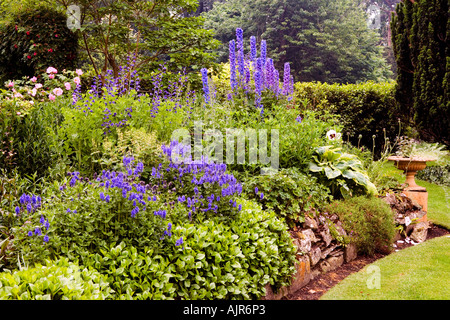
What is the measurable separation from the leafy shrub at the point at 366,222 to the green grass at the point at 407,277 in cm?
22

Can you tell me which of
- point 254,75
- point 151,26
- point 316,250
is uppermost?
point 151,26

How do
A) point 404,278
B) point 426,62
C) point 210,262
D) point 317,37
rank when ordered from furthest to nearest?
1. point 317,37
2. point 426,62
3. point 404,278
4. point 210,262

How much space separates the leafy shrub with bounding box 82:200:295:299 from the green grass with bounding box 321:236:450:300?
0.65m

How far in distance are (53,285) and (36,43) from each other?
8.17 meters

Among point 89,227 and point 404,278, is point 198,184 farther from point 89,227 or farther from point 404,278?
point 404,278

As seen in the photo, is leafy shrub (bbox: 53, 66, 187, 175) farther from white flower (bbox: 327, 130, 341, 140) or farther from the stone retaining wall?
white flower (bbox: 327, 130, 341, 140)

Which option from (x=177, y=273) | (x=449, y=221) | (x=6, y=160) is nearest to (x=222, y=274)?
(x=177, y=273)

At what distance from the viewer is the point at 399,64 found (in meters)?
7.79

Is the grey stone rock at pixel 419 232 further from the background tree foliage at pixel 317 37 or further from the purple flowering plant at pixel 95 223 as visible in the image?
the background tree foliage at pixel 317 37

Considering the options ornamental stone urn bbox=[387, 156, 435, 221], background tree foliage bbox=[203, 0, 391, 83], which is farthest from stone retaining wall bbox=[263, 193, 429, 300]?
background tree foliage bbox=[203, 0, 391, 83]

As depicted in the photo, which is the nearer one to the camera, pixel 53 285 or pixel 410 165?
pixel 53 285

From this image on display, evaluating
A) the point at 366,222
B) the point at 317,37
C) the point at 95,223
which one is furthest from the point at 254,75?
the point at 317,37

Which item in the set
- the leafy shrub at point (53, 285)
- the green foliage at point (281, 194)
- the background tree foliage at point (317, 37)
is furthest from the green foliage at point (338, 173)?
the background tree foliage at point (317, 37)

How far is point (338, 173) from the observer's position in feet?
15.3
